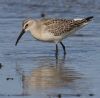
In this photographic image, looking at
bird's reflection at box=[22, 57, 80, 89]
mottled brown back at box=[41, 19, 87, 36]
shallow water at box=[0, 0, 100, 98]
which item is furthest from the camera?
mottled brown back at box=[41, 19, 87, 36]

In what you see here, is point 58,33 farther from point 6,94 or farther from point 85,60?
point 6,94

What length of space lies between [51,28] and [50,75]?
308cm

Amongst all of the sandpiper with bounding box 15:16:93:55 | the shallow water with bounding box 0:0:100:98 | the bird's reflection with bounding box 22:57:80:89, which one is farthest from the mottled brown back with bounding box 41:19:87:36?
the bird's reflection with bounding box 22:57:80:89

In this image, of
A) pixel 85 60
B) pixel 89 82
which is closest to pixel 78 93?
pixel 89 82

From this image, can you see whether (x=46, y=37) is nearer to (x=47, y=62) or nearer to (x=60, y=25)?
(x=60, y=25)

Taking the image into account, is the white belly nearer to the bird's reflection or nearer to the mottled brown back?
the mottled brown back

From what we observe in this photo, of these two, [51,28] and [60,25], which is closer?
[51,28]

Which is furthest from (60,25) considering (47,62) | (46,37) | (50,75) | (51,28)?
(50,75)

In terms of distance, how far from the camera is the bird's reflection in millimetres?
10805

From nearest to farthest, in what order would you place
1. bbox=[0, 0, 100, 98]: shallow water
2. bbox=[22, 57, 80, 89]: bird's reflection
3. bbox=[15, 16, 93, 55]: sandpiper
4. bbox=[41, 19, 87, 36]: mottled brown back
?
bbox=[0, 0, 100, 98]: shallow water
bbox=[22, 57, 80, 89]: bird's reflection
bbox=[15, 16, 93, 55]: sandpiper
bbox=[41, 19, 87, 36]: mottled brown back

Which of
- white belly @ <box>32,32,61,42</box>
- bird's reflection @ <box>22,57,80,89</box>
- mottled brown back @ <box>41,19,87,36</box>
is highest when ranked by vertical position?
mottled brown back @ <box>41,19,87,36</box>

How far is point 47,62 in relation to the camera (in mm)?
12984

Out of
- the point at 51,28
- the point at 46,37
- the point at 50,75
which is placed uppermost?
the point at 51,28

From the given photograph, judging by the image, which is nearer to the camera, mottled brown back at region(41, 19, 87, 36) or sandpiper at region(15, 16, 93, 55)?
sandpiper at region(15, 16, 93, 55)
